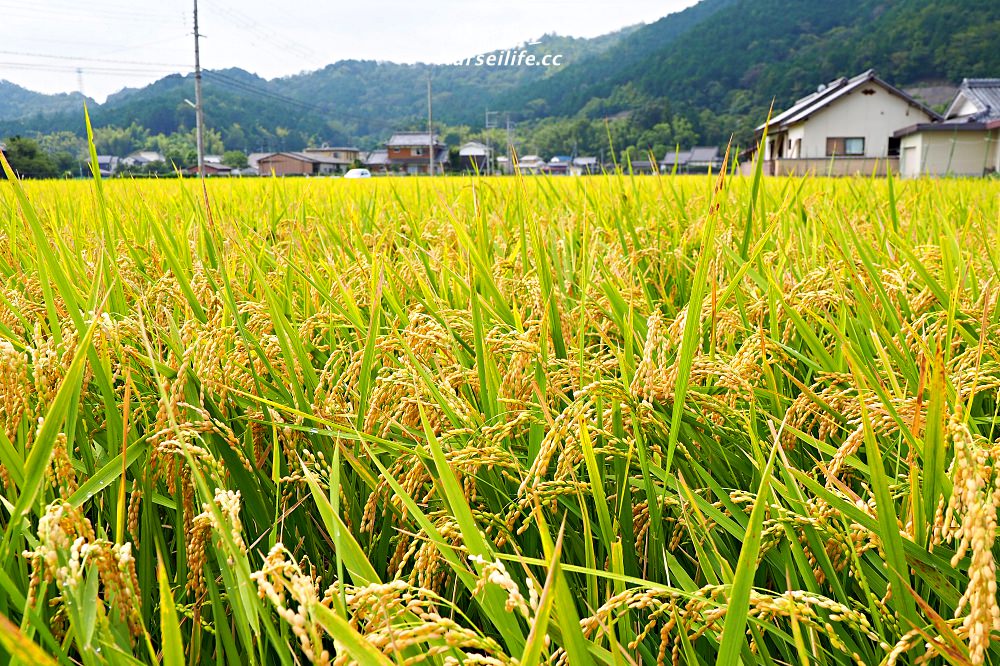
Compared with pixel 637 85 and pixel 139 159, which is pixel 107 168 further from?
pixel 637 85

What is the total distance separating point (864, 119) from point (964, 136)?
11482 mm

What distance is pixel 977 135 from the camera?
28.5 metres

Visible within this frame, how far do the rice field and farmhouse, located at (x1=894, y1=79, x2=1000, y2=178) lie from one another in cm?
1938

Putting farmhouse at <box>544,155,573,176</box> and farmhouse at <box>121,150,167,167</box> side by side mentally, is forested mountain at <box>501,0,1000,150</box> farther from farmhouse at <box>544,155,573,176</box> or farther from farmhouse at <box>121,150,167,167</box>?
farmhouse at <box>121,150,167,167</box>

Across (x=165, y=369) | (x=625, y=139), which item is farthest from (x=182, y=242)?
(x=625, y=139)

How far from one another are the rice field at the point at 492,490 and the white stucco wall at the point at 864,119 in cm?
4133

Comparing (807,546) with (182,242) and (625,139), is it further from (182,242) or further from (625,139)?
(625,139)

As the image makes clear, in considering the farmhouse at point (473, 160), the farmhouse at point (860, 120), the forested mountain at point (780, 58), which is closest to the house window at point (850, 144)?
the farmhouse at point (860, 120)

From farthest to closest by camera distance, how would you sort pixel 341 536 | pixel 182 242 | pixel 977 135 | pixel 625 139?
pixel 625 139, pixel 977 135, pixel 182 242, pixel 341 536

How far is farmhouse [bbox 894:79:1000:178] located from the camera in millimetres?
22781

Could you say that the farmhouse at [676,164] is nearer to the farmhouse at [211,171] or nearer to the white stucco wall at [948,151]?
the farmhouse at [211,171]

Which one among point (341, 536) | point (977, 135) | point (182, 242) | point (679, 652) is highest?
point (977, 135)

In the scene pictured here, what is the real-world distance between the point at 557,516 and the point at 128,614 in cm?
50

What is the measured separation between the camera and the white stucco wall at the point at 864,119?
37.9 meters
